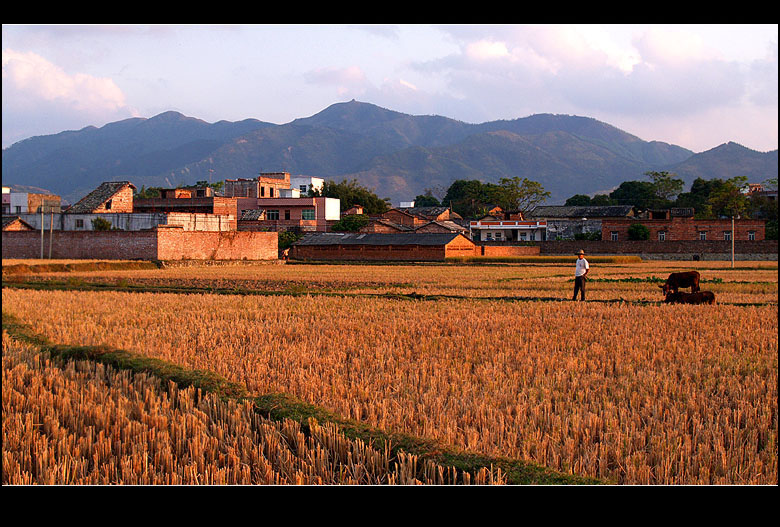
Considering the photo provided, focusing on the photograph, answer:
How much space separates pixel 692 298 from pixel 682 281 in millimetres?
1977

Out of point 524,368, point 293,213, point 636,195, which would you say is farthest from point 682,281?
point 636,195

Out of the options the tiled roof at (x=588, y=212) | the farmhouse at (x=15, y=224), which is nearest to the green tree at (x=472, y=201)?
the tiled roof at (x=588, y=212)

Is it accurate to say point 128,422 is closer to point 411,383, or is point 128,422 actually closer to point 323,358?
point 411,383

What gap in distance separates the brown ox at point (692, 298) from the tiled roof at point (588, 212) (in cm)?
6416

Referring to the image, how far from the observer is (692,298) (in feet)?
57.9

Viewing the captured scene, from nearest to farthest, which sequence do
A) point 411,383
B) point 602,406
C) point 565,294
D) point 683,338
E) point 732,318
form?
1. point 602,406
2. point 411,383
3. point 683,338
4. point 732,318
5. point 565,294

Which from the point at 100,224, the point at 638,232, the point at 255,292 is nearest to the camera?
the point at 255,292

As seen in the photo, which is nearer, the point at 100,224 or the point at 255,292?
the point at 255,292

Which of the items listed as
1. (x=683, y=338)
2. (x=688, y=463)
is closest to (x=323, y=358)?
(x=688, y=463)

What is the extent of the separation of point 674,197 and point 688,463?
124137 mm

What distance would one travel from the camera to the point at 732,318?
14.0 meters

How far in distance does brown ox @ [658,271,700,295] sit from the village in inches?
1348

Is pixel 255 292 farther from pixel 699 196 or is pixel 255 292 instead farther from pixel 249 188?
pixel 699 196

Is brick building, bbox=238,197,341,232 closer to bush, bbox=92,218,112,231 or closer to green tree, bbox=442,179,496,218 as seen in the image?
bush, bbox=92,218,112,231
